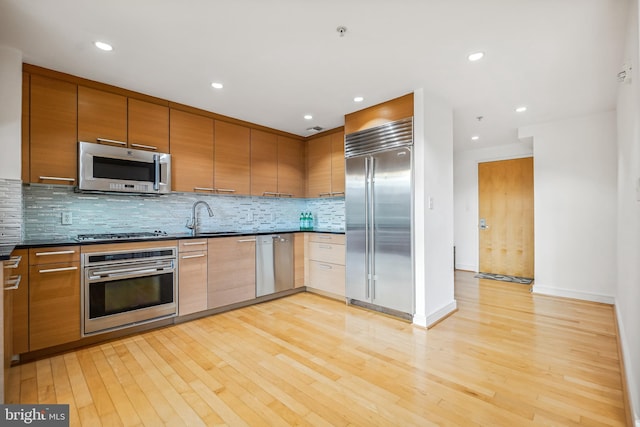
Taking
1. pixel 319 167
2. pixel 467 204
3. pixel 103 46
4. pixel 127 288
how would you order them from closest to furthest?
pixel 103 46, pixel 127 288, pixel 319 167, pixel 467 204

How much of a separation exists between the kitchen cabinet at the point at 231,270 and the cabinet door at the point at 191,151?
2.51ft

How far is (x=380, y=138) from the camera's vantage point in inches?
132

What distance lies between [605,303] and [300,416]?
14.2ft

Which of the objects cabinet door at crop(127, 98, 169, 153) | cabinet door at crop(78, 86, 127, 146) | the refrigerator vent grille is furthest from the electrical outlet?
the refrigerator vent grille

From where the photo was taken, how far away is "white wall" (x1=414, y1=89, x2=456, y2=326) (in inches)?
118

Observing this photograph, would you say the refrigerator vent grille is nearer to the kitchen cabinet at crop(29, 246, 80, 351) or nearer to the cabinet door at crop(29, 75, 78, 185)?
the cabinet door at crop(29, 75, 78, 185)

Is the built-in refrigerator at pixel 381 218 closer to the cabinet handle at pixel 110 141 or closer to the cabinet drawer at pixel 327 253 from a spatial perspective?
the cabinet drawer at pixel 327 253

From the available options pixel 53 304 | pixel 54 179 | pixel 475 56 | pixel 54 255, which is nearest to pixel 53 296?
pixel 53 304

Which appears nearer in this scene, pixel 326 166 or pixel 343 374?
pixel 343 374

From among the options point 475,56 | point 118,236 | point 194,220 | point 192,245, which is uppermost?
point 475,56

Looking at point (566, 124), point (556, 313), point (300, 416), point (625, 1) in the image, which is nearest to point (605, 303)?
point (556, 313)

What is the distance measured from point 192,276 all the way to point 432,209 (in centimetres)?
273

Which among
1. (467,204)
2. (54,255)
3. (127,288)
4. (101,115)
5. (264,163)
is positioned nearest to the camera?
(54,255)

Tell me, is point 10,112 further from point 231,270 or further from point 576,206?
point 576,206
